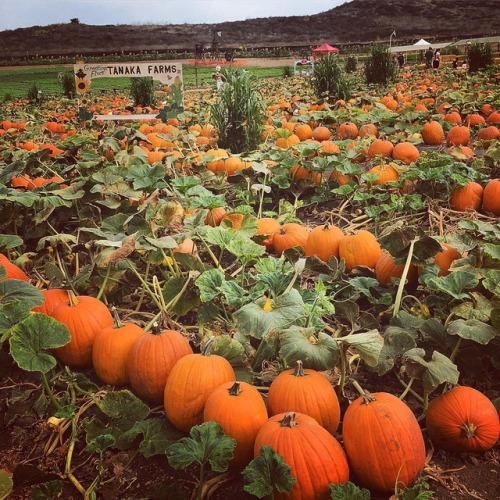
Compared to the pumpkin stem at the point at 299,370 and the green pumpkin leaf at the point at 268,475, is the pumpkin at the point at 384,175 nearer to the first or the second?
the pumpkin stem at the point at 299,370

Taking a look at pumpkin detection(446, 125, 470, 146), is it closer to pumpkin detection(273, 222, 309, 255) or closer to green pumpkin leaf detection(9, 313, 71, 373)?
pumpkin detection(273, 222, 309, 255)

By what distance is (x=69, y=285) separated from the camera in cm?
258

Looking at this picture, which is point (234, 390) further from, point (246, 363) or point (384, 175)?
point (384, 175)

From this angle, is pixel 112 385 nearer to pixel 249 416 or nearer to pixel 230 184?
A: pixel 249 416

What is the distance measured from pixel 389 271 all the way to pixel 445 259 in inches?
11.0

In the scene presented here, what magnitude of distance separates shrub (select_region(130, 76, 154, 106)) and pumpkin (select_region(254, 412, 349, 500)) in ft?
34.1

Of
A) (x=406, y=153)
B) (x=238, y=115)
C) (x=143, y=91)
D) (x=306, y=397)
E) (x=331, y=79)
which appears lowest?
(x=306, y=397)

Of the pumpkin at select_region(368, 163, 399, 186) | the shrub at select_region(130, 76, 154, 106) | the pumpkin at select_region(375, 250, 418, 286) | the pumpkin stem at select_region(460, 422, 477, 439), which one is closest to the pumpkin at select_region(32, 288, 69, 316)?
the pumpkin at select_region(375, 250, 418, 286)

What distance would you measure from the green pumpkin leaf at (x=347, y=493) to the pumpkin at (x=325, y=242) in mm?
1725

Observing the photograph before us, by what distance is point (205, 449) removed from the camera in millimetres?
1556

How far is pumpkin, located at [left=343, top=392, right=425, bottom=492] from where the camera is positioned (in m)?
1.58

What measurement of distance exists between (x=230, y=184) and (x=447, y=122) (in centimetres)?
310

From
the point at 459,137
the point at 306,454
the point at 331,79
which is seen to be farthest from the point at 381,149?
the point at 331,79

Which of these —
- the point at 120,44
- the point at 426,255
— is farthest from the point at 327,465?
the point at 120,44
